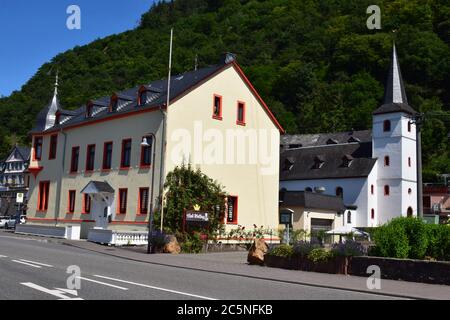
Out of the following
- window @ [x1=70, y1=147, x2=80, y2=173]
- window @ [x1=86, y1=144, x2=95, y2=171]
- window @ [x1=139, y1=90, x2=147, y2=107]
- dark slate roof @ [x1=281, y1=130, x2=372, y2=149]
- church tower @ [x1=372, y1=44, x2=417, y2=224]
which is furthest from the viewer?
dark slate roof @ [x1=281, y1=130, x2=372, y2=149]

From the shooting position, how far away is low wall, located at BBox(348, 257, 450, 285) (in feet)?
46.9

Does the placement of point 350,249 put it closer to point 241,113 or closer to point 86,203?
point 241,113

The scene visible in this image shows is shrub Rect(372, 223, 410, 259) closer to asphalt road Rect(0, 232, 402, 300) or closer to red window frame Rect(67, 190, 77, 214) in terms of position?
asphalt road Rect(0, 232, 402, 300)

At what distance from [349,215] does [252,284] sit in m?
46.6

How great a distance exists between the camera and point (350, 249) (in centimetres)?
1675

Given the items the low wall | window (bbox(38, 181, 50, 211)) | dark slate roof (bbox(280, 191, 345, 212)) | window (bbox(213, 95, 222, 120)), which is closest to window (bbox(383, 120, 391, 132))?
dark slate roof (bbox(280, 191, 345, 212))

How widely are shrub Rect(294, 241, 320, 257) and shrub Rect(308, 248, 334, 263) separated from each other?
8.5 inches

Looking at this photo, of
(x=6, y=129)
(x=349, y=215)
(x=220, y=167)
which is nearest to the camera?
(x=220, y=167)

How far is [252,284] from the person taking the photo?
1378cm

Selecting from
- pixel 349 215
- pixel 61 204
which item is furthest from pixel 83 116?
pixel 349 215

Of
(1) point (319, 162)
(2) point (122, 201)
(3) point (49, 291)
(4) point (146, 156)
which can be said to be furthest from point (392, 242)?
(1) point (319, 162)
